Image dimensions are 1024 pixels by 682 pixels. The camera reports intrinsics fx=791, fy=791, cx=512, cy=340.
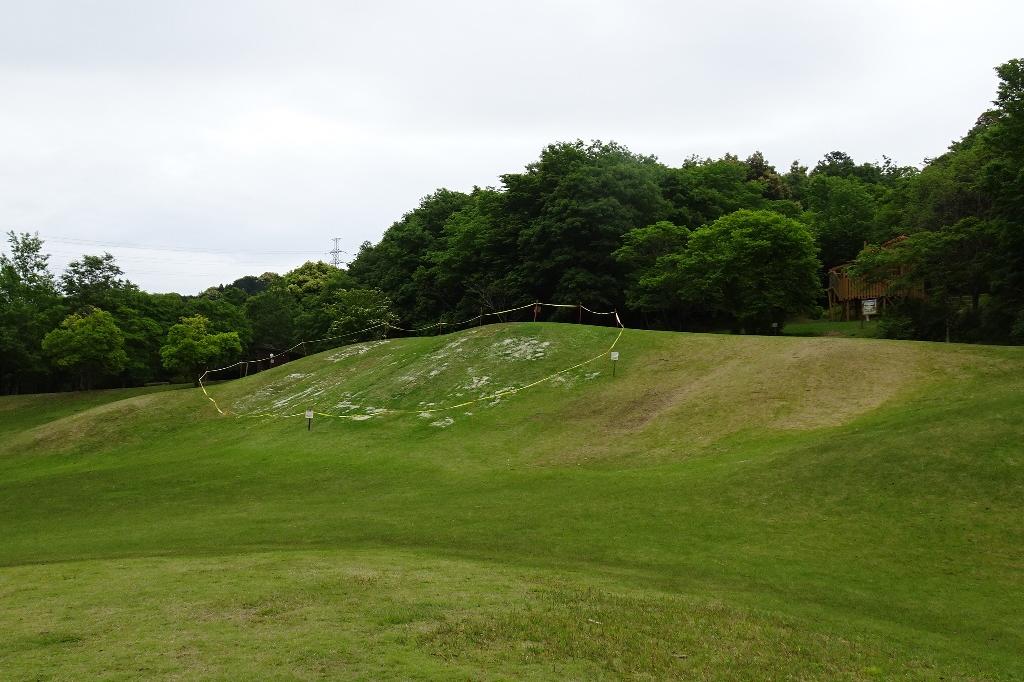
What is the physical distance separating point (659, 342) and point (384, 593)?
2938 centimetres

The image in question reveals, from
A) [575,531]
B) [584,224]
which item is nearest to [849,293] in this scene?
[584,224]

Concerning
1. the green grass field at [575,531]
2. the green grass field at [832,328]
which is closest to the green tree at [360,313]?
the green grass field at [575,531]

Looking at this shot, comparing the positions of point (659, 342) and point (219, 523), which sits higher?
point (659, 342)

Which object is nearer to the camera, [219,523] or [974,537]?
[974,537]

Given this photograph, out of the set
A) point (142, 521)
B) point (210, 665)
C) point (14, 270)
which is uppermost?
point (14, 270)

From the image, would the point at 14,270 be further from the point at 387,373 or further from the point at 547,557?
the point at 547,557

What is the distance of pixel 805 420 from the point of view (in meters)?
26.9

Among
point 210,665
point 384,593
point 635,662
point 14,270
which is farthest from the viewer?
point 14,270

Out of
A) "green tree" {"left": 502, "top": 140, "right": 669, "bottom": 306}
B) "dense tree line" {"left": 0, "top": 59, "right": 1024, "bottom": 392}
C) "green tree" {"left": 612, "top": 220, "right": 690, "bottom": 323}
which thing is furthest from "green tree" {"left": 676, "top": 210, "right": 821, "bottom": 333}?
"green tree" {"left": 502, "top": 140, "right": 669, "bottom": 306}

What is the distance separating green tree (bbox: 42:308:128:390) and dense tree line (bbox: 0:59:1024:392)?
0.17 m

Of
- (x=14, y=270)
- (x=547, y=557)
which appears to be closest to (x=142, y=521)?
(x=547, y=557)

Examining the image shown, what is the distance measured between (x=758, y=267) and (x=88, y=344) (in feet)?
179

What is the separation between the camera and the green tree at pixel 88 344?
220 ft

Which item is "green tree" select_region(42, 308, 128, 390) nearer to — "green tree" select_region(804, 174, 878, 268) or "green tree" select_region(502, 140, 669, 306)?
"green tree" select_region(502, 140, 669, 306)
